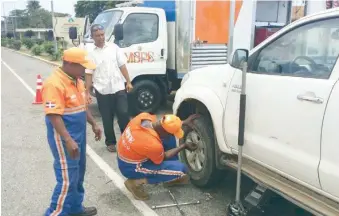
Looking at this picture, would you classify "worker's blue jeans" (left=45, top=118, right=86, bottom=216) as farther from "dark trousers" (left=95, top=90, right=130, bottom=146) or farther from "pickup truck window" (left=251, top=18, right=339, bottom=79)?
"dark trousers" (left=95, top=90, right=130, bottom=146)

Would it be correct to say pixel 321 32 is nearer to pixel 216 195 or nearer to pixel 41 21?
pixel 216 195

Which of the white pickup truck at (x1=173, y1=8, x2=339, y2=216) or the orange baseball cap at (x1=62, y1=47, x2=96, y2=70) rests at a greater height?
the orange baseball cap at (x1=62, y1=47, x2=96, y2=70)

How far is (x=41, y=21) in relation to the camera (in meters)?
91.8

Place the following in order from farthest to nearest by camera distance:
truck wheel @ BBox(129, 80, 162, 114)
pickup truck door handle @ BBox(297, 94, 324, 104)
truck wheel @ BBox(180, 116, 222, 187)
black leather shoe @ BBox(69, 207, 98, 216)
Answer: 1. truck wheel @ BBox(129, 80, 162, 114)
2. truck wheel @ BBox(180, 116, 222, 187)
3. black leather shoe @ BBox(69, 207, 98, 216)
4. pickup truck door handle @ BBox(297, 94, 324, 104)

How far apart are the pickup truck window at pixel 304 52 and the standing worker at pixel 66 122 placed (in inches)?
60.7

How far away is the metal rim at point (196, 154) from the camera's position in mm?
3889

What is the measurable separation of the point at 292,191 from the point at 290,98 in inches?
27.6

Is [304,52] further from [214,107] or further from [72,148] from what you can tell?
[72,148]

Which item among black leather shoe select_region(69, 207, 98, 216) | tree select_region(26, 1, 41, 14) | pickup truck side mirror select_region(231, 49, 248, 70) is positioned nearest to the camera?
pickup truck side mirror select_region(231, 49, 248, 70)

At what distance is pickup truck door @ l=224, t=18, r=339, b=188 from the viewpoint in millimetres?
2502

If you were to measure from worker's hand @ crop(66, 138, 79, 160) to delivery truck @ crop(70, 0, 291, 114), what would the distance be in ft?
13.7

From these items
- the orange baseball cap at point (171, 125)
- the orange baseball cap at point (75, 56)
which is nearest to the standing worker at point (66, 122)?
the orange baseball cap at point (75, 56)

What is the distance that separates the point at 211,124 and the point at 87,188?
159 cm

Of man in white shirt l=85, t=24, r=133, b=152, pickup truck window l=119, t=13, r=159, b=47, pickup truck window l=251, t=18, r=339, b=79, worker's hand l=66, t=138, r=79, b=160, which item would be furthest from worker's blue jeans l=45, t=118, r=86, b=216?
pickup truck window l=119, t=13, r=159, b=47
